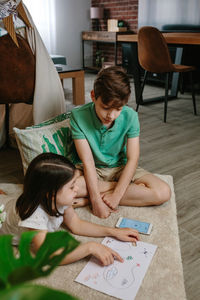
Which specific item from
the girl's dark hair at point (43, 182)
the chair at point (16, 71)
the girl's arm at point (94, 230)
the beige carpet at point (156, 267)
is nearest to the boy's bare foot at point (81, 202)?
the beige carpet at point (156, 267)

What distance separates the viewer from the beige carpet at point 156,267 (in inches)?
36.5

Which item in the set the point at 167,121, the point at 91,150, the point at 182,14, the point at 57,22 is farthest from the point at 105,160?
the point at 57,22

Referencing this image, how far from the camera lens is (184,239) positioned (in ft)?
3.90

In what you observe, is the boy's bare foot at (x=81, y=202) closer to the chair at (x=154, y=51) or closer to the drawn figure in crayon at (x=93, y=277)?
the drawn figure in crayon at (x=93, y=277)

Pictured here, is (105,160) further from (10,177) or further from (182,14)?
(182,14)

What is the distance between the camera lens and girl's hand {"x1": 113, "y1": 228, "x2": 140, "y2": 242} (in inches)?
44.2

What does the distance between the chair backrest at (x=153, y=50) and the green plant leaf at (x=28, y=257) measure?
2.35m

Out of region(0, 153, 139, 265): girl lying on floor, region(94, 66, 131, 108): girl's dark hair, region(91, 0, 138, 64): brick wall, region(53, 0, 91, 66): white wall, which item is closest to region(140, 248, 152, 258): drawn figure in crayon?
region(0, 153, 139, 265): girl lying on floor

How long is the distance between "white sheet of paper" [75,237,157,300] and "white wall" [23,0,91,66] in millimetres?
4714

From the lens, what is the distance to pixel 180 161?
6.15ft

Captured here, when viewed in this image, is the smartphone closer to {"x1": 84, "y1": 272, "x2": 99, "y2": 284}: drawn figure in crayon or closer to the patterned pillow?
{"x1": 84, "y1": 272, "x2": 99, "y2": 284}: drawn figure in crayon

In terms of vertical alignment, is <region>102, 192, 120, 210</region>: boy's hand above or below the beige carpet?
above

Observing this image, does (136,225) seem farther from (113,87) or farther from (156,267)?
(113,87)

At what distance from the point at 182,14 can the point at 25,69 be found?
265cm
